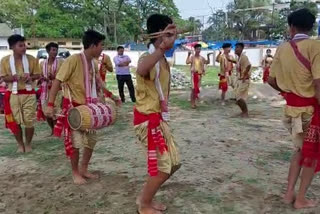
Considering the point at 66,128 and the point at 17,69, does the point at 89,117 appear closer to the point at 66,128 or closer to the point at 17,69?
the point at 66,128

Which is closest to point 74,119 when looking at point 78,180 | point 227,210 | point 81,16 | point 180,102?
point 78,180

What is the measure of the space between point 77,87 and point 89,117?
42cm

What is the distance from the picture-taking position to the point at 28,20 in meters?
58.5

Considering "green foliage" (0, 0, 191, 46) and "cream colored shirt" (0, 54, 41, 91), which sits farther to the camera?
"green foliage" (0, 0, 191, 46)

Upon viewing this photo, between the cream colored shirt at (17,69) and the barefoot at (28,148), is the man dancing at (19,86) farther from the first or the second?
the barefoot at (28,148)

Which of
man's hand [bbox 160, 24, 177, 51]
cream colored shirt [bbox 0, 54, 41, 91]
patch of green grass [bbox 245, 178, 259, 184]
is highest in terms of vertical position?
man's hand [bbox 160, 24, 177, 51]

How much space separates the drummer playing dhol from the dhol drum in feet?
0.46

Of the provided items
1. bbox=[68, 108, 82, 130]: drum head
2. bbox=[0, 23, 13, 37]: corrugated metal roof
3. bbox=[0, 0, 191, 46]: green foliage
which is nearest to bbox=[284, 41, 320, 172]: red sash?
bbox=[68, 108, 82, 130]: drum head

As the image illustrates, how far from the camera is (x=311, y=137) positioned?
3703 mm

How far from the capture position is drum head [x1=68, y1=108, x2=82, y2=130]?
449 cm

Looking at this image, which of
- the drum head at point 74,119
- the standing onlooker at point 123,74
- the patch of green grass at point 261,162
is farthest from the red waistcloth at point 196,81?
the drum head at point 74,119

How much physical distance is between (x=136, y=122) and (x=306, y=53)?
4.98ft

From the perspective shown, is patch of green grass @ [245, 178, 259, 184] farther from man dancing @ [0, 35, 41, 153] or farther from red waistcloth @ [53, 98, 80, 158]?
man dancing @ [0, 35, 41, 153]

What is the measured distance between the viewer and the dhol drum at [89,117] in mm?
4484
